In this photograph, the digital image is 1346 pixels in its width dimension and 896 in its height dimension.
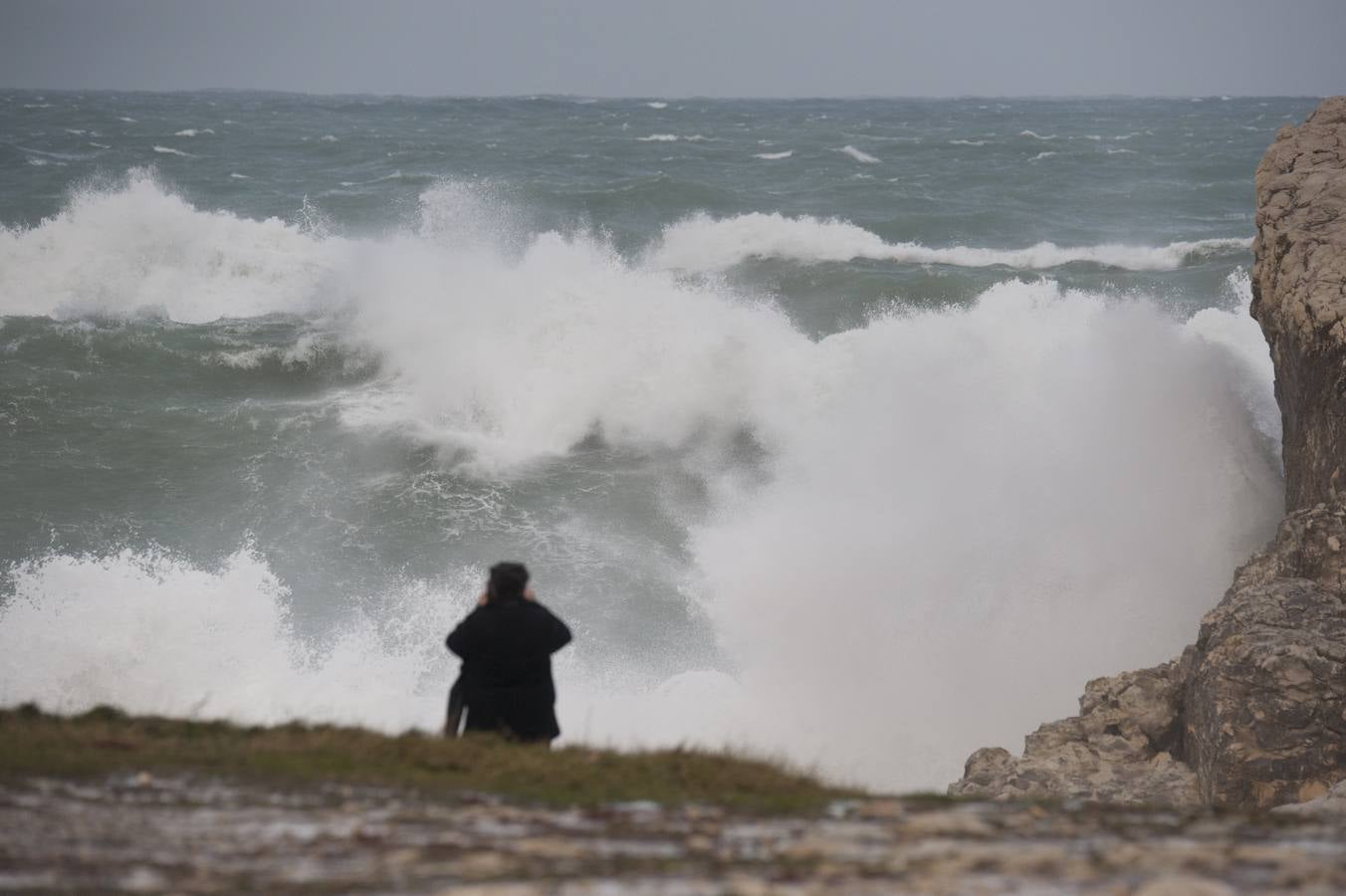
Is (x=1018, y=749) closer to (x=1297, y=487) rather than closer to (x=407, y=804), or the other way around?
(x=1297, y=487)

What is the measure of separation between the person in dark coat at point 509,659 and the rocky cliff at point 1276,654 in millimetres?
Result: 3975

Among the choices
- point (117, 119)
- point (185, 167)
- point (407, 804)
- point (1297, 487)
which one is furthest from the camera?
point (117, 119)

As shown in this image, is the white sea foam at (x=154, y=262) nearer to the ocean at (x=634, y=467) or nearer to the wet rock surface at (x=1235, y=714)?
the ocean at (x=634, y=467)

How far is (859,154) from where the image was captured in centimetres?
6222

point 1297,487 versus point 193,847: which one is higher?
point 1297,487

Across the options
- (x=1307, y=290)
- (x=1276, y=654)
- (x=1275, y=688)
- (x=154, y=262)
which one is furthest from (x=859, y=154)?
(x=1275, y=688)

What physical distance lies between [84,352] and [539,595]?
46.0 feet

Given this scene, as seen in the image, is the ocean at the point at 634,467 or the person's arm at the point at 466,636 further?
the ocean at the point at 634,467

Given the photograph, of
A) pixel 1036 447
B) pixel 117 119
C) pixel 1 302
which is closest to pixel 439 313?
pixel 1 302

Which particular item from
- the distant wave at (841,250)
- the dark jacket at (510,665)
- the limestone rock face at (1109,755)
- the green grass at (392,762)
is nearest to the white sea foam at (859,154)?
the distant wave at (841,250)

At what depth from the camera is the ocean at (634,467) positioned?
516 inches

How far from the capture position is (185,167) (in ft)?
164

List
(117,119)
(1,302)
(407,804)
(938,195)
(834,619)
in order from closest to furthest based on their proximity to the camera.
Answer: (407,804) → (834,619) → (1,302) → (938,195) → (117,119)

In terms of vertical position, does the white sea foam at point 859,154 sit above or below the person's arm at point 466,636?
above
